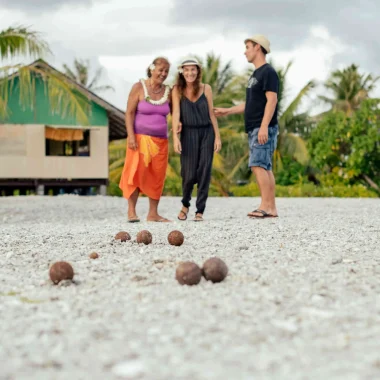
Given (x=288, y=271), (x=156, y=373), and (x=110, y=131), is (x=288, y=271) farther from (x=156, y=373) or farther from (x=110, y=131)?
(x=110, y=131)

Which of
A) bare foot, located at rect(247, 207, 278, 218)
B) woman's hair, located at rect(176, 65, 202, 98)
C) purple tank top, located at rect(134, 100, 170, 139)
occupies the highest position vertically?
woman's hair, located at rect(176, 65, 202, 98)

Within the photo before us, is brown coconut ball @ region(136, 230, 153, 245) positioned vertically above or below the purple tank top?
below

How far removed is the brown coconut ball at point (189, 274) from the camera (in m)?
3.55

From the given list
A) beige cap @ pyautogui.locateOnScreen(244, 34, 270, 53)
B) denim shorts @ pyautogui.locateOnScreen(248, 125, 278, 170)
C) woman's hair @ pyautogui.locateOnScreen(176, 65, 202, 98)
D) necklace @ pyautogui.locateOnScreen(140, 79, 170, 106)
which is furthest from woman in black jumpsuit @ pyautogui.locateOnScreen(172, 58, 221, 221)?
beige cap @ pyautogui.locateOnScreen(244, 34, 270, 53)

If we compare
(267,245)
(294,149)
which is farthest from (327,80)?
(267,245)

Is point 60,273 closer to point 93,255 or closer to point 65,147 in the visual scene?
point 93,255

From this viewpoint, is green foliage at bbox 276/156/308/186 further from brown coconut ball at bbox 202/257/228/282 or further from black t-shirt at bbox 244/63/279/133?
brown coconut ball at bbox 202/257/228/282

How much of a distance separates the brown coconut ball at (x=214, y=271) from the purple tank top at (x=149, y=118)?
4.03m

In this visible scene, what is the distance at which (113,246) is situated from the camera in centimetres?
532

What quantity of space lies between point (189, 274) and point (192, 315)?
2.21 ft

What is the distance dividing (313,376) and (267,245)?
3229mm

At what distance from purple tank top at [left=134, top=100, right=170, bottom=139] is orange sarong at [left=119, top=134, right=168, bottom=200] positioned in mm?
69

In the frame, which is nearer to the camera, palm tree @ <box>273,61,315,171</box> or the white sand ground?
the white sand ground

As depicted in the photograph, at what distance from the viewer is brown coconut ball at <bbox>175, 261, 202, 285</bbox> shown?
355 centimetres
